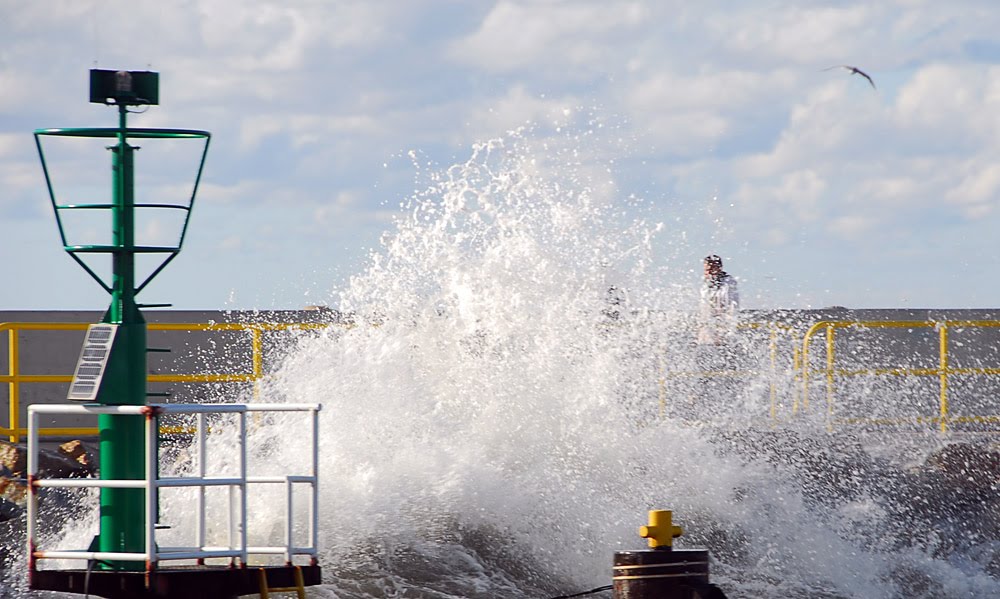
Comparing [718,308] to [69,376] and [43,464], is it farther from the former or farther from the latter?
→ [43,464]

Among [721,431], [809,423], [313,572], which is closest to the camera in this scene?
[313,572]

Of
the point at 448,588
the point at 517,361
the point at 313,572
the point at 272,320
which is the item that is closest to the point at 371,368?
the point at 517,361

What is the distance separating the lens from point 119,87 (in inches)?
282

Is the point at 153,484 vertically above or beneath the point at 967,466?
above

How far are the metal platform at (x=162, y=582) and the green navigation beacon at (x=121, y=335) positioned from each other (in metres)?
0.23

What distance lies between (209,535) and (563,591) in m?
2.79

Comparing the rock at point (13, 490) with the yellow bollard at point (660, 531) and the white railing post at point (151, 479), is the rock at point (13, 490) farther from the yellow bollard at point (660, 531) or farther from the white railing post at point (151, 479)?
the yellow bollard at point (660, 531)

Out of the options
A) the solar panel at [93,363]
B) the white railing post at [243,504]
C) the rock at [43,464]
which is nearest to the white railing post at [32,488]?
the solar panel at [93,363]

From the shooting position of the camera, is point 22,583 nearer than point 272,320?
Yes

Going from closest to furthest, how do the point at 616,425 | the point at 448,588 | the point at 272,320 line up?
the point at 448,588, the point at 616,425, the point at 272,320

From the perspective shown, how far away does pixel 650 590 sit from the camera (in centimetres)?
737

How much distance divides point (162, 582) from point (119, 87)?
8.64 feet

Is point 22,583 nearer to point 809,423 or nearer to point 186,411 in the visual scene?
point 186,411

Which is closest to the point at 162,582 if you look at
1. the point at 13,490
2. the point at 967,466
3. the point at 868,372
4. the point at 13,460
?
the point at 13,490
